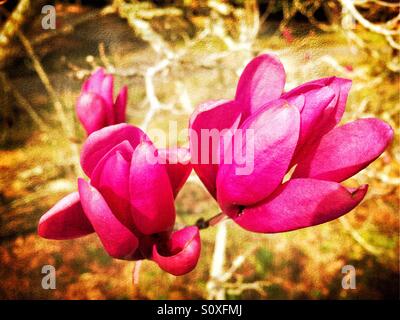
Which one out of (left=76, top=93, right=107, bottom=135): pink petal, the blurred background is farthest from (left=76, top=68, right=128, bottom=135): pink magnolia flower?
the blurred background

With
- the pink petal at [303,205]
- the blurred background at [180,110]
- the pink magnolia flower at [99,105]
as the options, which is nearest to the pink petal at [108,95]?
the pink magnolia flower at [99,105]

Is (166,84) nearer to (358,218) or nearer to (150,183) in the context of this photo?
(358,218)

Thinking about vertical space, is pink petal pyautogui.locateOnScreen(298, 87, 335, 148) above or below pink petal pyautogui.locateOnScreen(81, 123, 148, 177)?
above

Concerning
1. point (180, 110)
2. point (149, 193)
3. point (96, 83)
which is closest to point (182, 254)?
point (149, 193)

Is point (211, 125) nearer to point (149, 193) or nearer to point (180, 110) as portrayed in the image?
point (149, 193)

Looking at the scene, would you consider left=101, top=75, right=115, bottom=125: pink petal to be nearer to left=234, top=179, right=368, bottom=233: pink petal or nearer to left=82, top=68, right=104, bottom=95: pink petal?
left=82, top=68, right=104, bottom=95: pink petal

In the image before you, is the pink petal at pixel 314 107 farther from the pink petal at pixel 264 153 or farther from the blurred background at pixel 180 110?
the blurred background at pixel 180 110

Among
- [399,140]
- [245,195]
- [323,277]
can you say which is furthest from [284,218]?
[399,140]
